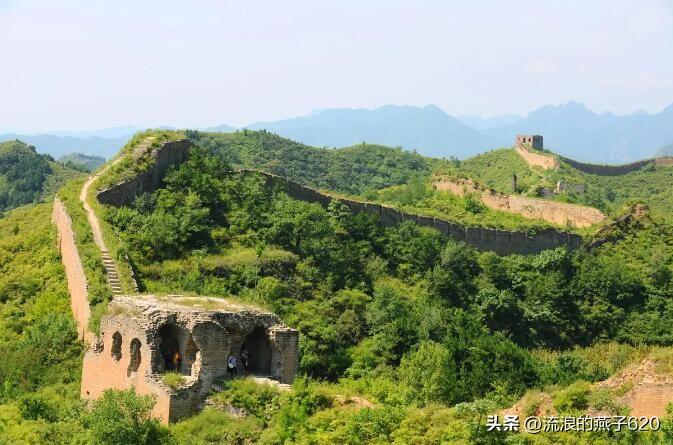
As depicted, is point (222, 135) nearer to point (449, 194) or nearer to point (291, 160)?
point (291, 160)

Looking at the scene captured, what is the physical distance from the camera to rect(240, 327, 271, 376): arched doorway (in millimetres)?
15156

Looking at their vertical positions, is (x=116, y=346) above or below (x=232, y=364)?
above

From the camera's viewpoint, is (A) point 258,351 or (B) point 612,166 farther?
(B) point 612,166

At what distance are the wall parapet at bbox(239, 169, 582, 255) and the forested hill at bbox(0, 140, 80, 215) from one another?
3134cm

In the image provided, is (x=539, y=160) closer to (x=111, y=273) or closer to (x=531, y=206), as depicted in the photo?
(x=531, y=206)

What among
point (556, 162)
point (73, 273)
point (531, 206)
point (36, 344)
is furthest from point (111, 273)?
point (556, 162)

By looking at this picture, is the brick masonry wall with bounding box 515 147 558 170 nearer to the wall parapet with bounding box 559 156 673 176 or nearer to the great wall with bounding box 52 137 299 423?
the wall parapet with bounding box 559 156 673 176

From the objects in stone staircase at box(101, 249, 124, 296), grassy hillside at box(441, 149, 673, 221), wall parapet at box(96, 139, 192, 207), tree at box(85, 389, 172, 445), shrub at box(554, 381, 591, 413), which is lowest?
tree at box(85, 389, 172, 445)

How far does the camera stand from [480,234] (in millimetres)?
32531

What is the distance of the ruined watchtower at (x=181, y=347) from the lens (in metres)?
14.1

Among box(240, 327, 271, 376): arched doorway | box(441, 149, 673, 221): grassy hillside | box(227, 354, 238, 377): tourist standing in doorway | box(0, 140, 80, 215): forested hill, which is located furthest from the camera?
box(0, 140, 80, 215): forested hill

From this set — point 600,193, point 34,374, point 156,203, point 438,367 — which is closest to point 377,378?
point 438,367

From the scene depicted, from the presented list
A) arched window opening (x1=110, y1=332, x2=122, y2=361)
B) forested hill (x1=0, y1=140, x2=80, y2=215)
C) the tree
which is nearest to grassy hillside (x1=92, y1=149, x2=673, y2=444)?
the tree

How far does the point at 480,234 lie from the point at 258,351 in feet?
60.0
